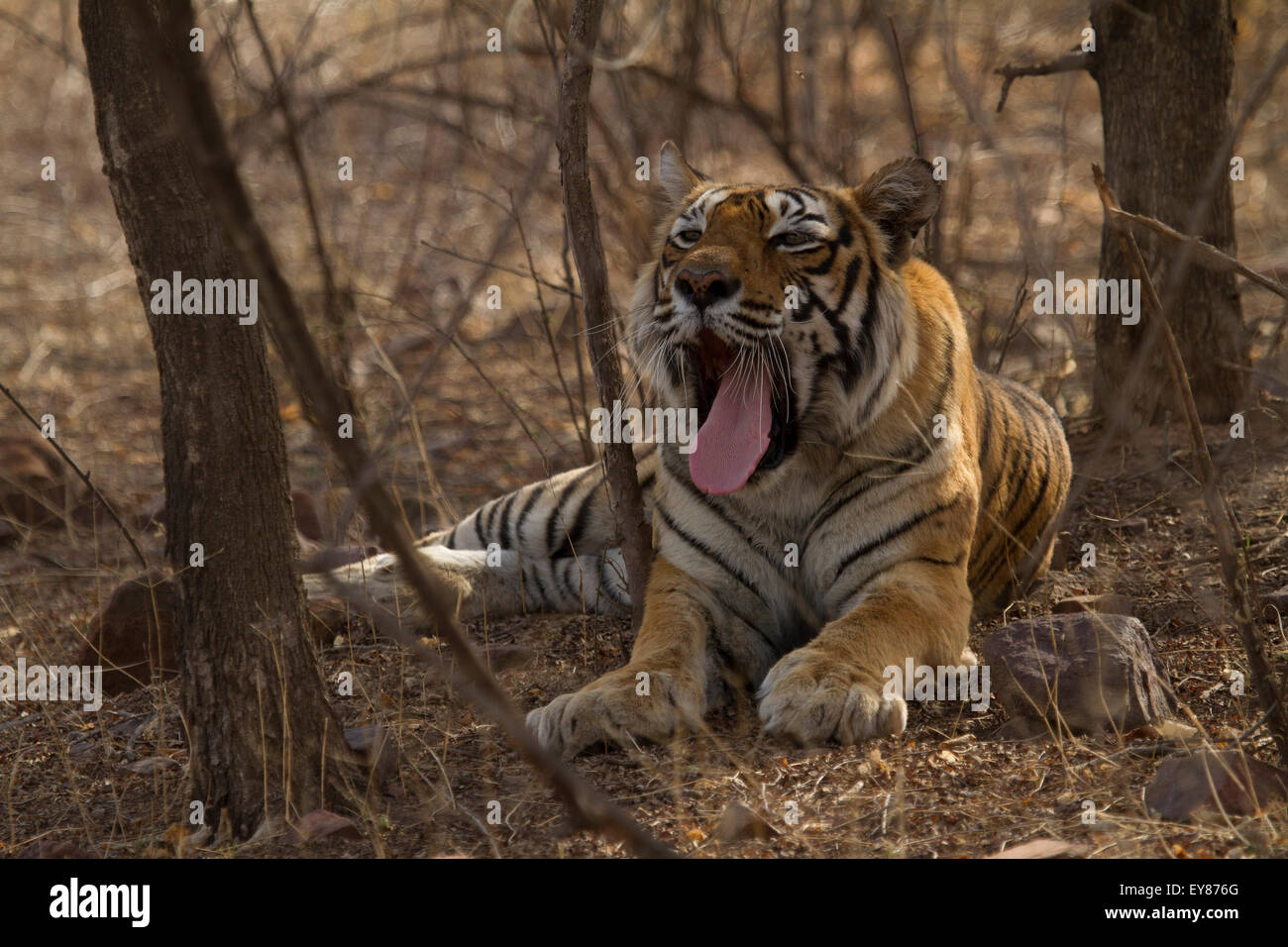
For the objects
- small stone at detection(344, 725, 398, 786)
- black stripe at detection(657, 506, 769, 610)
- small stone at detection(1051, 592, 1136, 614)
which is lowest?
small stone at detection(344, 725, 398, 786)

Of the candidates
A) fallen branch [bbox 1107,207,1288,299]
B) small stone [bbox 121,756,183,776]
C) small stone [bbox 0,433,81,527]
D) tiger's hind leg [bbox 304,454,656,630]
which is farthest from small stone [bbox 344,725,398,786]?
small stone [bbox 0,433,81,527]

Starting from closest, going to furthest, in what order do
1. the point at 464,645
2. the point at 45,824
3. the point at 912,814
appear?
the point at 464,645 → the point at 912,814 → the point at 45,824

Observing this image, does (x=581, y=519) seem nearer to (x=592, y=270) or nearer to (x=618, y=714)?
(x=592, y=270)

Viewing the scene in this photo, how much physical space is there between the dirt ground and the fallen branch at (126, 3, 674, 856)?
889 mm

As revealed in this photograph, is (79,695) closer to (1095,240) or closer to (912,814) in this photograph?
(912,814)

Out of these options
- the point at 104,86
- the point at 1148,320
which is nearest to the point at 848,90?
the point at 1148,320

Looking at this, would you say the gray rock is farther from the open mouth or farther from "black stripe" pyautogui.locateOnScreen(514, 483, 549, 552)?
"black stripe" pyautogui.locateOnScreen(514, 483, 549, 552)

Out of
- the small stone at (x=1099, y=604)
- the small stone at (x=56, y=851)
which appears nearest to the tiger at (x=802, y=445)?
the small stone at (x=1099, y=604)

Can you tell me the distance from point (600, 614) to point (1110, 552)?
194 centimetres

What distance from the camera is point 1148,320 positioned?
17.7ft

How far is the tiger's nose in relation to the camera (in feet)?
12.1

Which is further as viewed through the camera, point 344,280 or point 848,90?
point 344,280

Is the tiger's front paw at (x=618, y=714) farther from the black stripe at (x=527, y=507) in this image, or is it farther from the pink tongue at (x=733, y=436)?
the black stripe at (x=527, y=507)

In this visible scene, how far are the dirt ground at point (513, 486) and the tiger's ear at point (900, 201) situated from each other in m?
0.27
